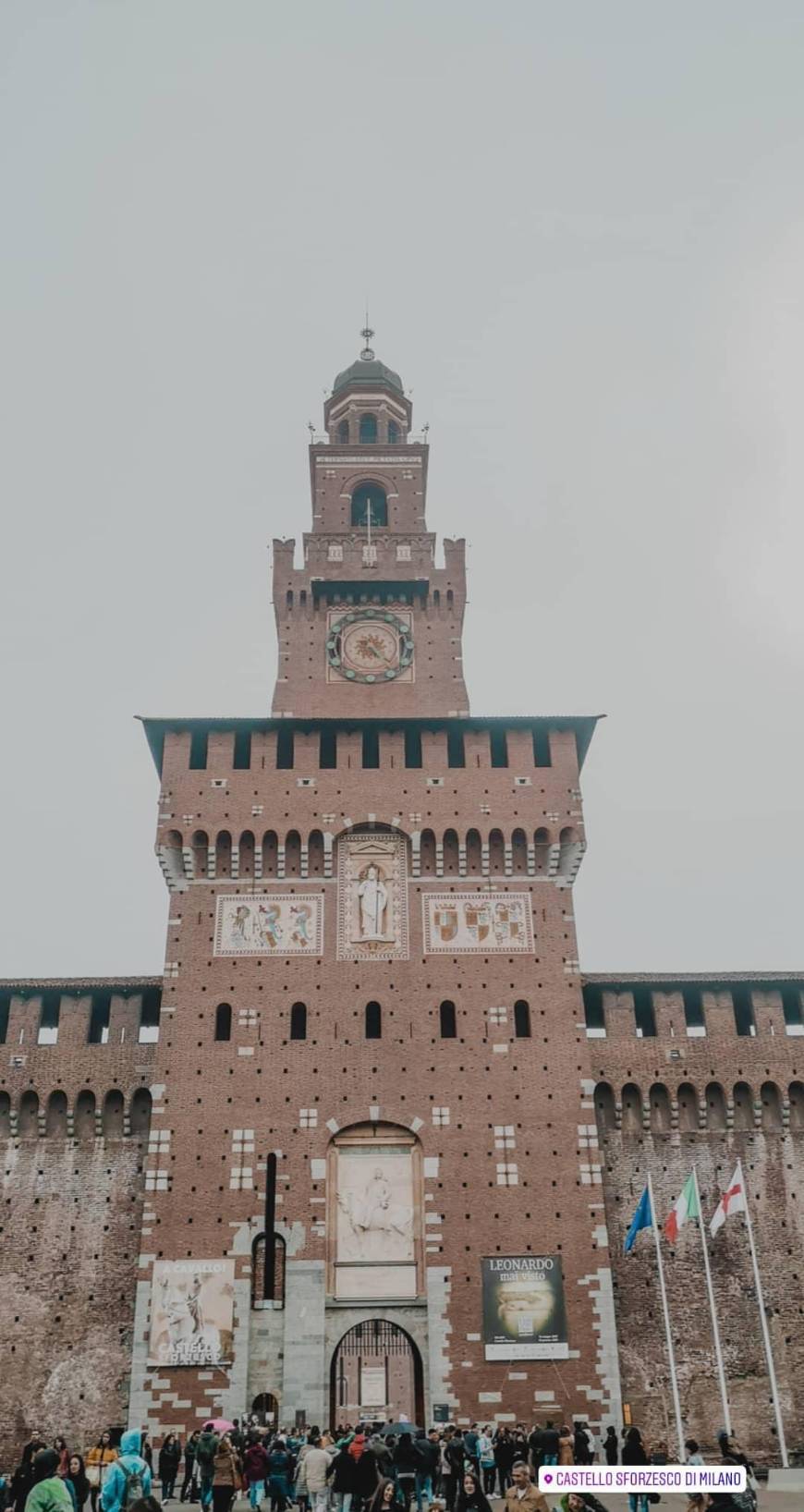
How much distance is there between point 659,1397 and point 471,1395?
510 cm

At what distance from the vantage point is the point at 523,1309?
29.1 meters

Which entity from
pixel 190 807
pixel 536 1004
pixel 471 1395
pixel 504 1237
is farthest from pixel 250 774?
pixel 471 1395

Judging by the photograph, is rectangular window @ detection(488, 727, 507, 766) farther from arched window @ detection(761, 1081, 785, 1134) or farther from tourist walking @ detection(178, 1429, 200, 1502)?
tourist walking @ detection(178, 1429, 200, 1502)

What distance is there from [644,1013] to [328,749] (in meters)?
11.2

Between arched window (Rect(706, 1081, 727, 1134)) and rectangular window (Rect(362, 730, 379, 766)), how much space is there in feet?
40.5

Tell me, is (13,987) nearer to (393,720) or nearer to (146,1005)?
(146,1005)

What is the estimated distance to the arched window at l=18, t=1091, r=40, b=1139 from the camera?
1282 inches

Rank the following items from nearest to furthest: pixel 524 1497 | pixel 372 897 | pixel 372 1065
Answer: pixel 524 1497
pixel 372 1065
pixel 372 897

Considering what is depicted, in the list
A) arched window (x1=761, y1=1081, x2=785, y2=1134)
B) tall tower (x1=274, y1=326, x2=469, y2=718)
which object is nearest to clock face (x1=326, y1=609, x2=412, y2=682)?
tall tower (x1=274, y1=326, x2=469, y2=718)

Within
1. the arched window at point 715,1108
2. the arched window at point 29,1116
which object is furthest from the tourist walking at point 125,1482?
the arched window at point 715,1108

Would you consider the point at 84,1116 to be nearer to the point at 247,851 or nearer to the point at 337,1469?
the point at 247,851

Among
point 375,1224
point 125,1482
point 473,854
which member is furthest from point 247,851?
point 125,1482

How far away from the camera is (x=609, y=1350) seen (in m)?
29.0

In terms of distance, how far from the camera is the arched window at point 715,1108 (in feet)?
109
